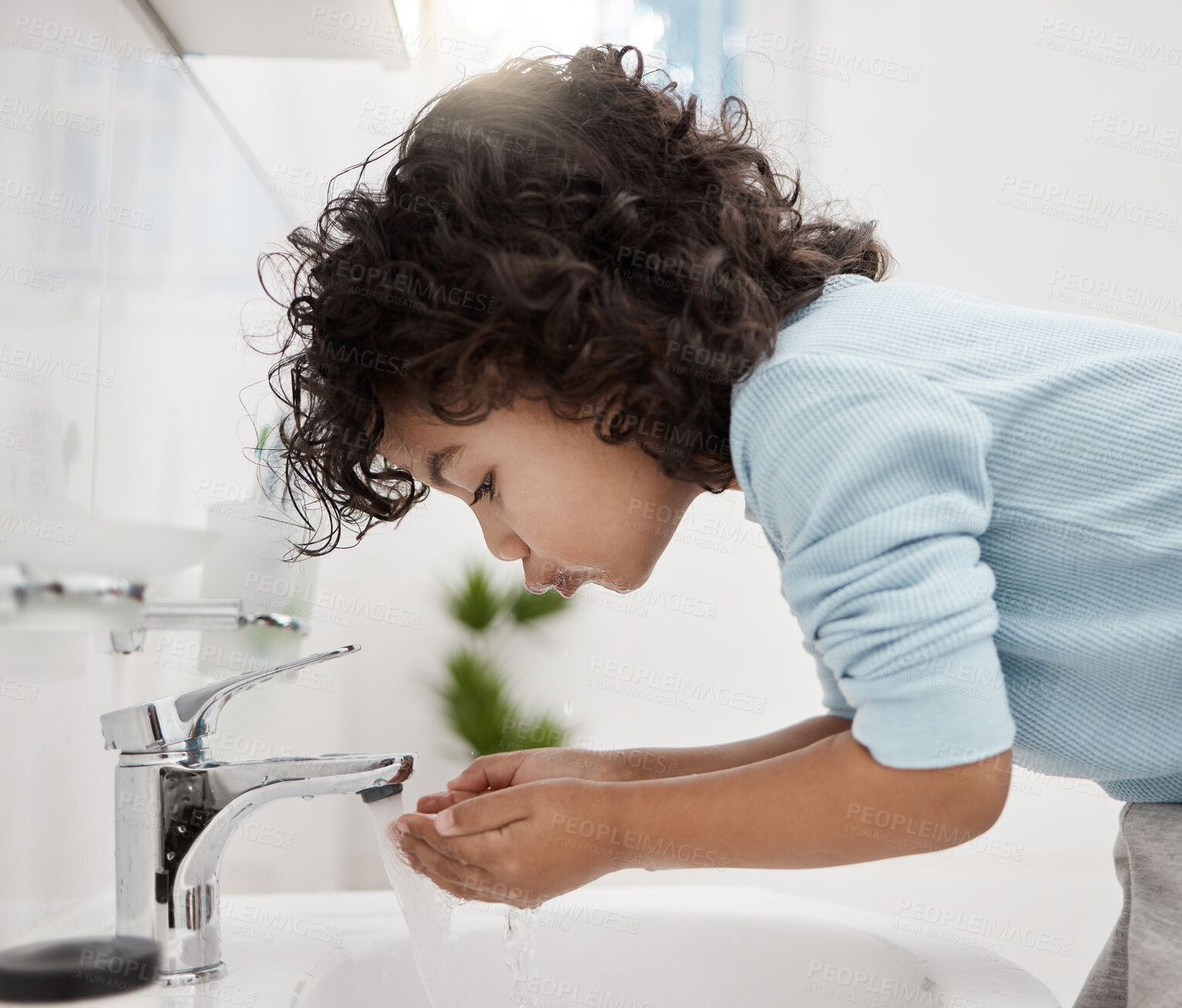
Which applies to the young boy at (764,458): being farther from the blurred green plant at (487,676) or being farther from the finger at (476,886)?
the blurred green plant at (487,676)

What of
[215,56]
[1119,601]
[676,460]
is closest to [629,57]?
[215,56]

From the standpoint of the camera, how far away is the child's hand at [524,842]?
53 cm

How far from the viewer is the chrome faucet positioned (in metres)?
0.55

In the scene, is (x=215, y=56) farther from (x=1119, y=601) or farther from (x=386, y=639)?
(x=386, y=639)

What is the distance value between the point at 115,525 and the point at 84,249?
0.35m

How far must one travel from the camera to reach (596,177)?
1.95 feet

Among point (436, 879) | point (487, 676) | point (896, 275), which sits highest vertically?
point (896, 275)

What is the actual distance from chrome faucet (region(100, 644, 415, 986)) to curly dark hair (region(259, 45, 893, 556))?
19 centimetres

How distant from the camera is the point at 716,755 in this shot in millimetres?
710

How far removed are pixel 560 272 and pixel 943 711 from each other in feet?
1.00

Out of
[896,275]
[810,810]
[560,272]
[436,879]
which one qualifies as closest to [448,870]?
[436,879]

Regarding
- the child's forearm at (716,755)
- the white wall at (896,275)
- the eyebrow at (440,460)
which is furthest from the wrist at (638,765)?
the white wall at (896,275)

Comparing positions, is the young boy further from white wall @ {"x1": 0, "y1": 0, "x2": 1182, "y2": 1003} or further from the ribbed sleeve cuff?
white wall @ {"x1": 0, "y1": 0, "x2": 1182, "y2": 1003}

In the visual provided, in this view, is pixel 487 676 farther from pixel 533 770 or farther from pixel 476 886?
pixel 476 886
